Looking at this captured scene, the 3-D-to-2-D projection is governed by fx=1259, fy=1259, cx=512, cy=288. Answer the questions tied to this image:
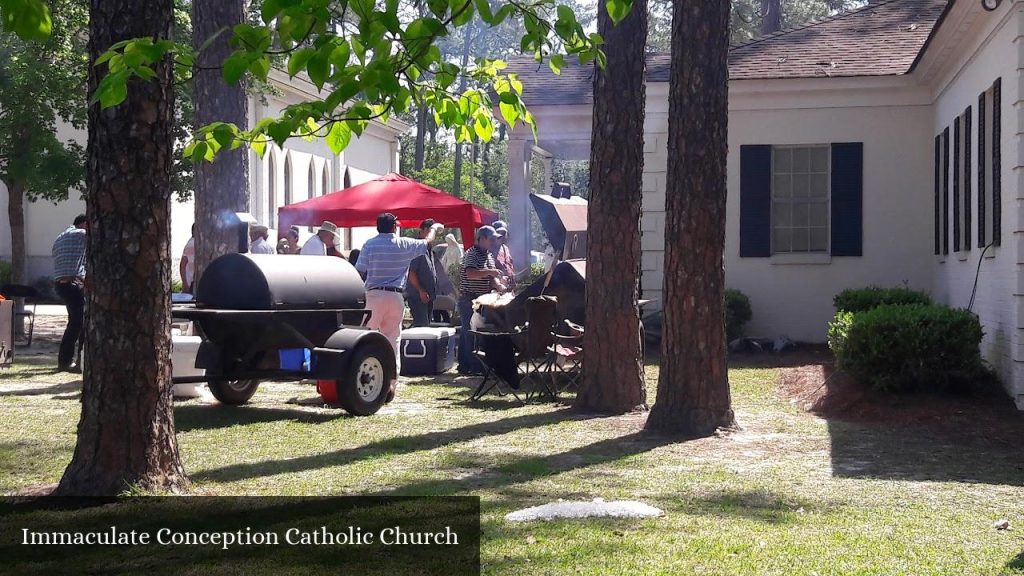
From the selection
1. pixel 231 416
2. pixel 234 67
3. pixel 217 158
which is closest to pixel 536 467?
pixel 231 416

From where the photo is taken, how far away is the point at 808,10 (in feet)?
142

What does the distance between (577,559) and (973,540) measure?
78.6 inches

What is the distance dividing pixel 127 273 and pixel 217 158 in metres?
7.29

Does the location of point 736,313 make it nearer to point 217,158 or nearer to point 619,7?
point 217,158

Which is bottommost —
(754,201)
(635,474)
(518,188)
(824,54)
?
(635,474)

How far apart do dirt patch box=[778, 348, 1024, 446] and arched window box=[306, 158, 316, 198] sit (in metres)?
24.9

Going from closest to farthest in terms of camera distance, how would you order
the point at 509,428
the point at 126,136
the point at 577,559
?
the point at 577,559 < the point at 126,136 < the point at 509,428

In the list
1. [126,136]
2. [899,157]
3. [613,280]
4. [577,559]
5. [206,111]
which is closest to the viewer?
[577,559]

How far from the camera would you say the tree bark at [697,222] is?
9789 mm

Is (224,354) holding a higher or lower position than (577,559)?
higher

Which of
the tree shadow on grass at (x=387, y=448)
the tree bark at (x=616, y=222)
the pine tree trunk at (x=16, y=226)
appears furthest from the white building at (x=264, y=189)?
the tree shadow on grass at (x=387, y=448)

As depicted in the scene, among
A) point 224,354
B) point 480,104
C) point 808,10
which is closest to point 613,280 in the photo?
point 224,354

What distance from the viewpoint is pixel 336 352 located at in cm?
1070

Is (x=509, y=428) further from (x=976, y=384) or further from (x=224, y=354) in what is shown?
(x=976, y=384)
